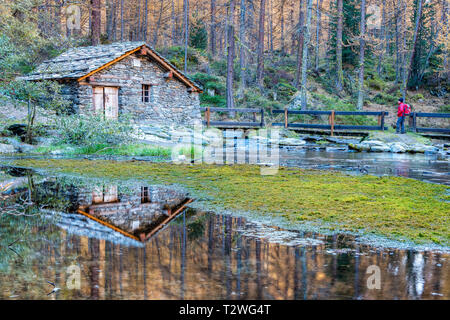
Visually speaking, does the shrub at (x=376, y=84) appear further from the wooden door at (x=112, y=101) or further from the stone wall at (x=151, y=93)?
the wooden door at (x=112, y=101)

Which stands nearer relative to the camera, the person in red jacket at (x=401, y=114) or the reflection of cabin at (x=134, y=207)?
the reflection of cabin at (x=134, y=207)

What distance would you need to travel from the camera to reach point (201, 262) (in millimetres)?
5188

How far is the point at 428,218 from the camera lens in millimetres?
7363

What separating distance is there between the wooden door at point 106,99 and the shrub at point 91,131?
662 cm

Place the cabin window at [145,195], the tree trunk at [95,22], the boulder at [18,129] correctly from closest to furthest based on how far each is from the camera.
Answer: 1. the cabin window at [145,195]
2. the boulder at [18,129]
3. the tree trunk at [95,22]

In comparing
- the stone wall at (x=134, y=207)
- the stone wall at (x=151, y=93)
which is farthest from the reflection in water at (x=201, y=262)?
the stone wall at (x=151, y=93)

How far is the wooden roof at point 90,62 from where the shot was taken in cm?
2436

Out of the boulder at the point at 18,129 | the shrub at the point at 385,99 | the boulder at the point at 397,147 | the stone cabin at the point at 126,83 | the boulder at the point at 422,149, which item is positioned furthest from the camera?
the shrub at the point at 385,99

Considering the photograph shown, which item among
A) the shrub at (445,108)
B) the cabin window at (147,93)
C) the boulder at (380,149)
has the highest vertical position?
the cabin window at (147,93)

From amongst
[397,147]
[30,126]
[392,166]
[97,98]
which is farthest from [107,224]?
[97,98]

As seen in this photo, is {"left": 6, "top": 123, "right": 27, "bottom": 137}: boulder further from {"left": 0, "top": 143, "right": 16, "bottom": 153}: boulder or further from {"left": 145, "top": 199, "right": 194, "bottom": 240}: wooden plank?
{"left": 145, "top": 199, "right": 194, "bottom": 240}: wooden plank

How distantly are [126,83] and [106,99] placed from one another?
1478 millimetres

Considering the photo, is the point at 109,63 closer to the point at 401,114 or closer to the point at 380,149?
the point at 380,149
